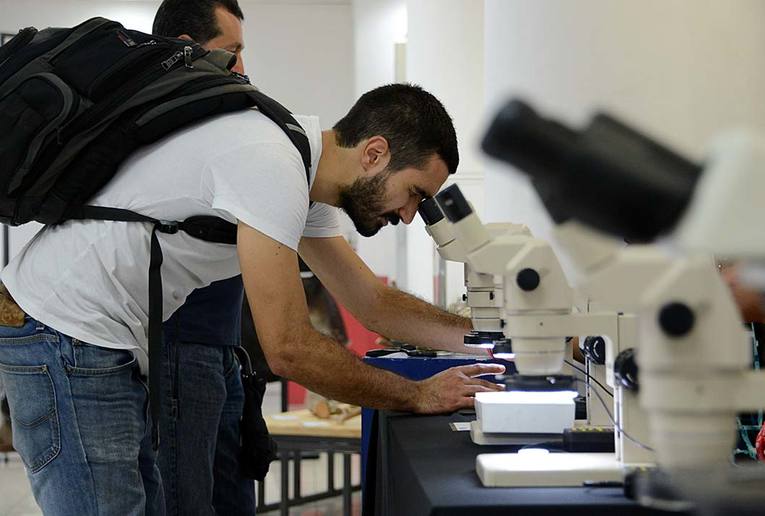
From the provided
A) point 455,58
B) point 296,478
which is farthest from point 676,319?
point 455,58

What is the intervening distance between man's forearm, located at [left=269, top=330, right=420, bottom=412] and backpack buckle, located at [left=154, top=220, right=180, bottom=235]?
29cm

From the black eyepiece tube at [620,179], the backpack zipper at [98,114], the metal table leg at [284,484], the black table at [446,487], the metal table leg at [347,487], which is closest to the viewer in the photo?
the black eyepiece tube at [620,179]

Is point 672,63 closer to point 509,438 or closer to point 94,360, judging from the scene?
point 509,438

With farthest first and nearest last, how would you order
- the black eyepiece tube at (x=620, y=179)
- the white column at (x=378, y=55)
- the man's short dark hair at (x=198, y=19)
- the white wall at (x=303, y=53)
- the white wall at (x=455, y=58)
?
the white wall at (x=303, y=53)
the white column at (x=378, y=55)
the white wall at (x=455, y=58)
the man's short dark hair at (x=198, y=19)
the black eyepiece tube at (x=620, y=179)

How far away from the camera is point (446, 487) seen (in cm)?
142

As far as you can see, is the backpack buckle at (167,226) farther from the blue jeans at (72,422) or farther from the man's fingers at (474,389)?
the man's fingers at (474,389)

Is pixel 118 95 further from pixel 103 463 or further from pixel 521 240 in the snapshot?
pixel 521 240

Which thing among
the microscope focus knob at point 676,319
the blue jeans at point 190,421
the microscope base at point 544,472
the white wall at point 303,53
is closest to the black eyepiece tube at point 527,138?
the microscope focus knob at point 676,319

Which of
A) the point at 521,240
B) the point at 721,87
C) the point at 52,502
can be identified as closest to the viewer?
the point at 521,240

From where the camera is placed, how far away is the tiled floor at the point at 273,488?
502 cm

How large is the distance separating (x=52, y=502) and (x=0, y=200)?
54 cm

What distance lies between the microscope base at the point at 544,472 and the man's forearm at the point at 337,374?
0.48 m

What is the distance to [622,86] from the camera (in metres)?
2.84

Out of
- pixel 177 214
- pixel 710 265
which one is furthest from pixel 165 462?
pixel 710 265
